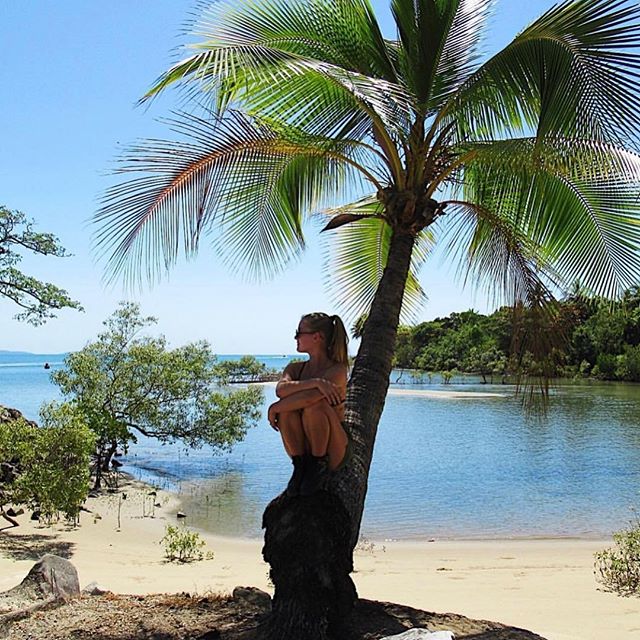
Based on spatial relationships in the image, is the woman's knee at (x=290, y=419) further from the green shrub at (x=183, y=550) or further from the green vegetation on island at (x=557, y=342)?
the green shrub at (x=183, y=550)

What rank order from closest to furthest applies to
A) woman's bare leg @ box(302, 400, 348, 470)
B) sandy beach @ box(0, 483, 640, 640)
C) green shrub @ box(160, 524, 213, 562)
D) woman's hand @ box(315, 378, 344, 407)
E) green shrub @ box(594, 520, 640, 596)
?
1. woman's hand @ box(315, 378, 344, 407)
2. woman's bare leg @ box(302, 400, 348, 470)
3. sandy beach @ box(0, 483, 640, 640)
4. green shrub @ box(594, 520, 640, 596)
5. green shrub @ box(160, 524, 213, 562)

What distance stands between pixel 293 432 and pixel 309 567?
90 centimetres

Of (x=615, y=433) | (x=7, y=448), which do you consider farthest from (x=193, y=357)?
(x=615, y=433)

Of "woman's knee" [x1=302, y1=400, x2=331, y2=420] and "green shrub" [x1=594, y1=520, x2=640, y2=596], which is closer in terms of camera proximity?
"woman's knee" [x1=302, y1=400, x2=331, y2=420]

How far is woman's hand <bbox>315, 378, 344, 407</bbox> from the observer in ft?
14.4

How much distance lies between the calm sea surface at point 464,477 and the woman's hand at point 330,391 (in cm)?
532

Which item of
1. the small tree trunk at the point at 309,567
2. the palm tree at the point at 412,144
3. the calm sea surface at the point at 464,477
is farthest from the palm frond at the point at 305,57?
the calm sea surface at the point at 464,477

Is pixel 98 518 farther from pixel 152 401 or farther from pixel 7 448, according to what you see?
pixel 152 401

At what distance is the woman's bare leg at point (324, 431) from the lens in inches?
177

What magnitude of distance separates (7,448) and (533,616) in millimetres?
9714

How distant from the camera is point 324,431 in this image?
455cm

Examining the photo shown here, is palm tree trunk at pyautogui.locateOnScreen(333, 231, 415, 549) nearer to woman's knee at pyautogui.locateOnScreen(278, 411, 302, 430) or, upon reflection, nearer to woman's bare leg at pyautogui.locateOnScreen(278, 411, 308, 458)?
woman's bare leg at pyautogui.locateOnScreen(278, 411, 308, 458)

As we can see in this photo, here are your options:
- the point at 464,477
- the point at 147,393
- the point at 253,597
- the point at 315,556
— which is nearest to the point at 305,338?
the point at 315,556

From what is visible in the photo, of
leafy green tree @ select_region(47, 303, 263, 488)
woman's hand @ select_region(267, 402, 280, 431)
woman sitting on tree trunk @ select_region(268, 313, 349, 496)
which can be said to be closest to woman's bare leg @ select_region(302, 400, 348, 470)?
woman sitting on tree trunk @ select_region(268, 313, 349, 496)
